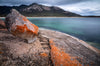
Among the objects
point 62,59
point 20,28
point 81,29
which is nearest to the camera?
point 62,59

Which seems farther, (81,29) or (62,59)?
(81,29)

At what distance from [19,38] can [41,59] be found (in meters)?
2.07

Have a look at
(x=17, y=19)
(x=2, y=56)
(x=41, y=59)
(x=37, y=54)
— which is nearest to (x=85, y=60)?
(x=41, y=59)

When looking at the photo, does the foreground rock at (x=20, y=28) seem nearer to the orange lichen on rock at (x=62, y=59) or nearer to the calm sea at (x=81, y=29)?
the orange lichen on rock at (x=62, y=59)

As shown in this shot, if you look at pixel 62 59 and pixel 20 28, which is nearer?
pixel 62 59

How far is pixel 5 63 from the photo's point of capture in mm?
2178

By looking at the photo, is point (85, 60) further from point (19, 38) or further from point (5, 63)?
point (19, 38)

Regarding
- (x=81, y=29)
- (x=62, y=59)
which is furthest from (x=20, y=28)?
(x=81, y=29)

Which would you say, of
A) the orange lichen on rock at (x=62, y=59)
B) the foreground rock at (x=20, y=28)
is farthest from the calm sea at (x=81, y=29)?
the foreground rock at (x=20, y=28)

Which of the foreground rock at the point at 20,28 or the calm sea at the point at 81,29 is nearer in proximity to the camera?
the foreground rock at the point at 20,28

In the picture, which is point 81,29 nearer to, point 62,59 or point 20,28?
point 62,59

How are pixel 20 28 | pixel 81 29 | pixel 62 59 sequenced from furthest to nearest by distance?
pixel 81 29 < pixel 20 28 < pixel 62 59

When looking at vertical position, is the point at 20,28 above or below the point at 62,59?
above

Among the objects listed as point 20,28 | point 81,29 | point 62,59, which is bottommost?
point 62,59
